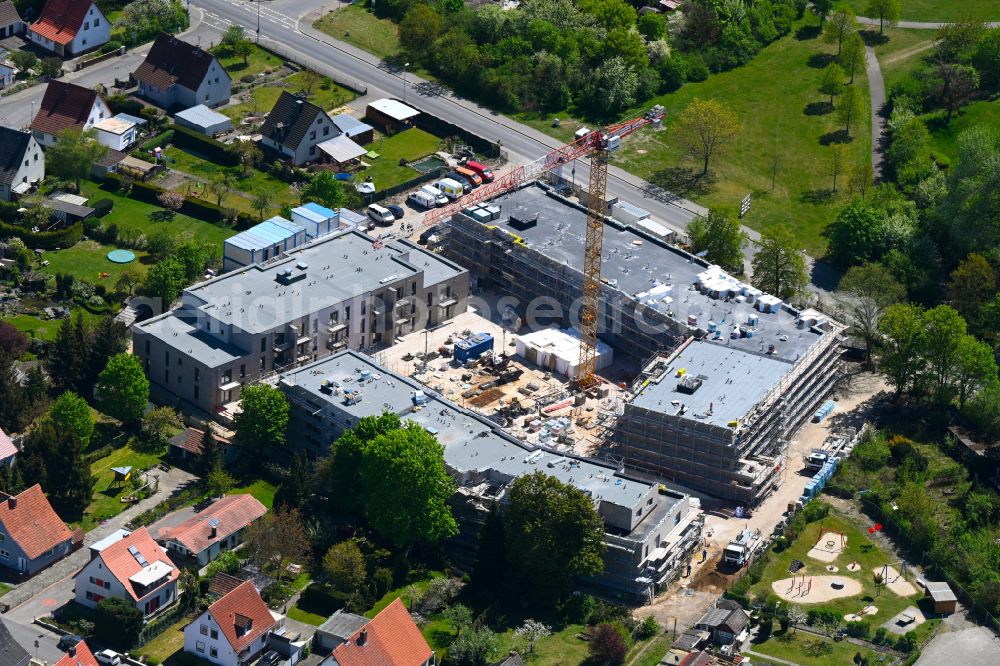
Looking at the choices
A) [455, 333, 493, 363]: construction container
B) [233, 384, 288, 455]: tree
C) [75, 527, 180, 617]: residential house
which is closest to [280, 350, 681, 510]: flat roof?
[233, 384, 288, 455]: tree

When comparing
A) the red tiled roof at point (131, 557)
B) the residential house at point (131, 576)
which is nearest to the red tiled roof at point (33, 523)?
the residential house at point (131, 576)

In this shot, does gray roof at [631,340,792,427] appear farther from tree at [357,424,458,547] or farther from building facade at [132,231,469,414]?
building facade at [132,231,469,414]

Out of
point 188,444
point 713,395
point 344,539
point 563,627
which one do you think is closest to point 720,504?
point 713,395

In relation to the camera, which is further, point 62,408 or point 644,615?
point 62,408

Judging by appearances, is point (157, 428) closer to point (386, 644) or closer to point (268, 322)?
point (268, 322)

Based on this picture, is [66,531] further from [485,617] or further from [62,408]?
[485,617]
